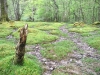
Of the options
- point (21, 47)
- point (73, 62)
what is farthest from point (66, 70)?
point (21, 47)

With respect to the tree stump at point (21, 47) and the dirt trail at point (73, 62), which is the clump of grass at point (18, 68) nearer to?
the tree stump at point (21, 47)

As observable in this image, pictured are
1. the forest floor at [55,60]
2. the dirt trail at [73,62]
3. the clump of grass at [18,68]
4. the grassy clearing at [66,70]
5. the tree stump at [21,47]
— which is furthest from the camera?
the dirt trail at [73,62]

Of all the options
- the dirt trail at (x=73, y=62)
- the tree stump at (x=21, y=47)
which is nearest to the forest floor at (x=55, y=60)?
the dirt trail at (x=73, y=62)

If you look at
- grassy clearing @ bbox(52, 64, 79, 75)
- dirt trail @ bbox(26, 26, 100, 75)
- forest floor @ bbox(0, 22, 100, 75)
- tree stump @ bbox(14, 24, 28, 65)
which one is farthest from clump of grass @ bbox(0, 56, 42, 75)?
grassy clearing @ bbox(52, 64, 79, 75)

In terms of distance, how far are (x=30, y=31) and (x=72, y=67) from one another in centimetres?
1184

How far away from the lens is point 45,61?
11516 mm

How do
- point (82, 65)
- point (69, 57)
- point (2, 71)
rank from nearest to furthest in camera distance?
point (2, 71) → point (82, 65) → point (69, 57)

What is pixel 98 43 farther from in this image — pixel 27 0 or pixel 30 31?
pixel 27 0

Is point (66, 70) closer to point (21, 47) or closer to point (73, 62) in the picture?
point (73, 62)

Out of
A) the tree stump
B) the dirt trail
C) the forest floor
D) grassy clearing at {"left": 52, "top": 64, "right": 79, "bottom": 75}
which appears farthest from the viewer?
the dirt trail

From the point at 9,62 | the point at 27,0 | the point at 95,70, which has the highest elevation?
the point at 27,0

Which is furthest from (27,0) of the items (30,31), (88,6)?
(30,31)

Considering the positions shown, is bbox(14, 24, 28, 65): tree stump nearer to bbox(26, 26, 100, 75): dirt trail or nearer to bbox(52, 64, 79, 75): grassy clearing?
bbox(26, 26, 100, 75): dirt trail

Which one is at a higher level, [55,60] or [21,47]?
[21,47]
